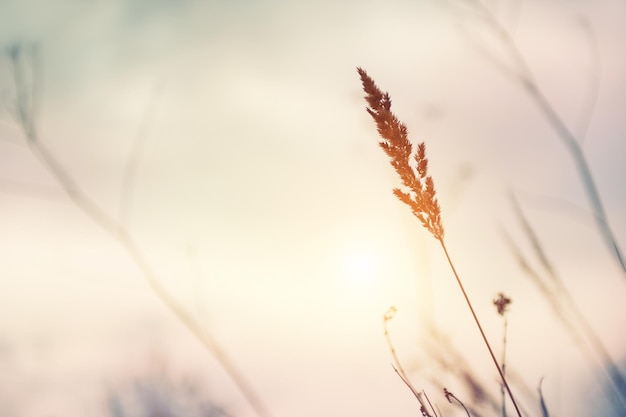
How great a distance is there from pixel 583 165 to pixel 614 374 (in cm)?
134

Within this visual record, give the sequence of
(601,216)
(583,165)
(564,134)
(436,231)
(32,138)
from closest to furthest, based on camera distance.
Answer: (436,231), (601,216), (583,165), (564,134), (32,138)

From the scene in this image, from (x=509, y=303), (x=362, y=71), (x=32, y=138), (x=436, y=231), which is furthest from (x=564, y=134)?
(x=32, y=138)

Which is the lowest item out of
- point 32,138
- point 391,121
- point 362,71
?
point 391,121

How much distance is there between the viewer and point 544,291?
2.55 m

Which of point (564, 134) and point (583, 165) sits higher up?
point (564, 134)

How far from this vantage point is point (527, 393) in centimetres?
220

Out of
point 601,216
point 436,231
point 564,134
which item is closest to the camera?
point 436,231

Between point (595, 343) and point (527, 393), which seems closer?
point (527, 393)

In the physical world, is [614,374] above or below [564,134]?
below

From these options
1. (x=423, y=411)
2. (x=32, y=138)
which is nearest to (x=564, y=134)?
(x=423, y=411)

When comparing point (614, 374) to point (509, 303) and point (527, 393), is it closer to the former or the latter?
point (527, 393)

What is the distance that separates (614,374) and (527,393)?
0.44m

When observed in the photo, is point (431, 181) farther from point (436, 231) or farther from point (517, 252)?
point (517, 252)

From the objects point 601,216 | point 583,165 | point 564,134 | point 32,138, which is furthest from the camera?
point 32,138
